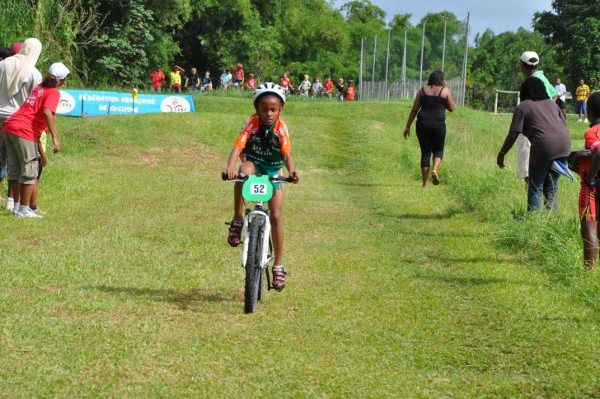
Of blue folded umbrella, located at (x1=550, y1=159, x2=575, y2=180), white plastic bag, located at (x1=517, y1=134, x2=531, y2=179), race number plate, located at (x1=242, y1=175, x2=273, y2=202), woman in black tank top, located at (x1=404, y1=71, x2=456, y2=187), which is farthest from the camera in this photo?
Result: woman in black tank top, located at (x1=404, y1=71, x2=456, y2=187)

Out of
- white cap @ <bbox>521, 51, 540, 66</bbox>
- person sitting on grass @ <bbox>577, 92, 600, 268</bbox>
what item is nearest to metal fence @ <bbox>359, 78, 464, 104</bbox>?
white cap @ <bbox>521, 51, 540, 66</bbox>

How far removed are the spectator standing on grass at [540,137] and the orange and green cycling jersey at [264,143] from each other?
349 cm

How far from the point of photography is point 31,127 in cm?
1084

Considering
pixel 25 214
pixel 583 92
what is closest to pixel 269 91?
pixel 25 214

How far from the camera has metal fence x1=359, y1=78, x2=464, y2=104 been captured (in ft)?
135

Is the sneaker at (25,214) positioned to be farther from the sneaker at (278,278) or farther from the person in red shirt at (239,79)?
the person in red shirt at (239,79)

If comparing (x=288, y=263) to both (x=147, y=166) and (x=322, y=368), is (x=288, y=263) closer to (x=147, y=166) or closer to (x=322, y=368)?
(x=322, y=368)

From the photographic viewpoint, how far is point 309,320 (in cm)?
670

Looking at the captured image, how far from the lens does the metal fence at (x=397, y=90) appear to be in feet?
135

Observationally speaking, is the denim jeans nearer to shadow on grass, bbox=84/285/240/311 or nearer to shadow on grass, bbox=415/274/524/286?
shadow on grass, bbox=415/274/524/286

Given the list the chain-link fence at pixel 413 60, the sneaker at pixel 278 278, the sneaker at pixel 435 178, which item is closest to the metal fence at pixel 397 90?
the chain-link fence at pixel 413 60

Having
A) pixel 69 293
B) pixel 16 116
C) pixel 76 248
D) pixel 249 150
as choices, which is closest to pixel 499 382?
pixel 249 150

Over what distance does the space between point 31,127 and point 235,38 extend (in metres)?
43.9

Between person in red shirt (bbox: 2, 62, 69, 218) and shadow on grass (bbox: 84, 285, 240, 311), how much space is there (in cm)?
386
